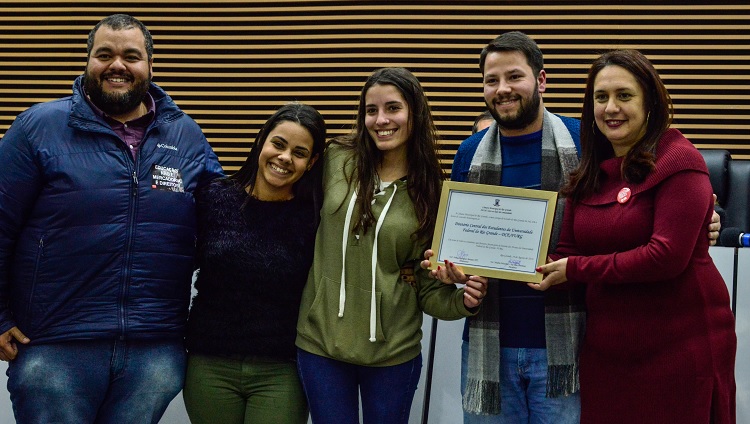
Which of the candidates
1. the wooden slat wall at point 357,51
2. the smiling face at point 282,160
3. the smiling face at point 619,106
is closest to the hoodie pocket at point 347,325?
the smiling face at point 282,160

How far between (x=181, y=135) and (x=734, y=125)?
3.92m

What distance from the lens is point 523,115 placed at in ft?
6.79

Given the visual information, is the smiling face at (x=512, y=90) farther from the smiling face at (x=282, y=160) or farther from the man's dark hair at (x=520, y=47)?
the smiling face at (x=282, y=160)

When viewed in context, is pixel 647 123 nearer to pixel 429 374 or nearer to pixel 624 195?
pixel 624 195

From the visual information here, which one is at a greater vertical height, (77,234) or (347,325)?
(77,234)

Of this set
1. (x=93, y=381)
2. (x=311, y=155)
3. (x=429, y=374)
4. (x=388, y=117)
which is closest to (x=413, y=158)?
(x=388, y=117)

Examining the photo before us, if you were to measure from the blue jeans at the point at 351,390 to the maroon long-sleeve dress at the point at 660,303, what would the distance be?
0.49m

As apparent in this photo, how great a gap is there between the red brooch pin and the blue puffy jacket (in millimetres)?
1227

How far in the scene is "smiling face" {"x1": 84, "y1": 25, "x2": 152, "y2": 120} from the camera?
2.15 meters

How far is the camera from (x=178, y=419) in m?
2.71

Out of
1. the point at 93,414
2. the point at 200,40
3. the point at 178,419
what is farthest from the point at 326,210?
the point at 200,40

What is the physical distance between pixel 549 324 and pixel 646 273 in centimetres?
32

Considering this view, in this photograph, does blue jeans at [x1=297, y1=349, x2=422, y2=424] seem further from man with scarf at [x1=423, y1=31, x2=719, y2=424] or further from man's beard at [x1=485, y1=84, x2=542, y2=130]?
man's beard at [x1=485, y1=84, x2=542, y2=130]
